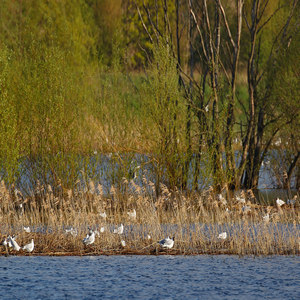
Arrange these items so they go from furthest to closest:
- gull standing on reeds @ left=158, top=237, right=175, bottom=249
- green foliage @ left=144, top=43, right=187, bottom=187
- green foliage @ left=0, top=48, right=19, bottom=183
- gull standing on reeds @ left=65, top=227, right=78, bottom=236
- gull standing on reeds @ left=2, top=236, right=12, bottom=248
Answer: green foliage @ left=144, top=43, right=187, bottom=187 < green foliage @ left=0, top=48, right=19, bottom=183 < gull standing on reeds @ left=65, top=227, right=78, bottom=236 < gull standing on reeds @ left=2, top=236, right=12, bottom=248 < gull standing on reeds @ left=158, top=237, right=175, bottom=249

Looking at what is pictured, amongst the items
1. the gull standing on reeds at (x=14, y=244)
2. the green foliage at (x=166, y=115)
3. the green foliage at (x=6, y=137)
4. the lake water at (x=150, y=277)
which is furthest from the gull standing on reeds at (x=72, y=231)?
the green foliage at (x=166, y=115)

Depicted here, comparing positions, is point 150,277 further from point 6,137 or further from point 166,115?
point 6,137

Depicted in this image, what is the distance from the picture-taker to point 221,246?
898cm

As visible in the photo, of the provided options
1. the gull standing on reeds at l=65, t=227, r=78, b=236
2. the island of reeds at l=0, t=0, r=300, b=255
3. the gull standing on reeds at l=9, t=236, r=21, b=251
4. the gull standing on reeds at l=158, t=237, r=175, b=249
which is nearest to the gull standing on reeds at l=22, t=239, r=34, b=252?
the gull standing on reeds at l=9, t=236, r=21, b=251

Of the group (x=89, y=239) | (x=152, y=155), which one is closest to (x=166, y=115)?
(x=152, y=155)

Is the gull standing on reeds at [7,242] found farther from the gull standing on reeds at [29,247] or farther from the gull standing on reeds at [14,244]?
the gull standing on reeds at [29,247]

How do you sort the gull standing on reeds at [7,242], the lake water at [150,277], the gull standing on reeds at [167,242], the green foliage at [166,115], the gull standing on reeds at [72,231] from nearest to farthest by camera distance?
the lake water at [150,277] → the gull standing on reeds at [167,242] → the gull standing on reeds at [7,242] → the gull standing on reeds at [72,231] → the green foliage at [166,115]

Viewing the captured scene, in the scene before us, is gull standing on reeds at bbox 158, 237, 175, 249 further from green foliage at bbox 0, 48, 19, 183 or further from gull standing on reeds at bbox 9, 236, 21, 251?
green foliage at bbox 0, 48, 19, 183

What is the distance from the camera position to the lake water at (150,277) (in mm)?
6895

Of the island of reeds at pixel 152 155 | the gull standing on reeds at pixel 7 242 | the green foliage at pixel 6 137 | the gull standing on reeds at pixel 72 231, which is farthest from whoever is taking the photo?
the green foliage at pixel 6 137

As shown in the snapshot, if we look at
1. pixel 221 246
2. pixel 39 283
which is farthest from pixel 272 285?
pixel 39 283

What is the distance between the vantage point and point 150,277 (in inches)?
297

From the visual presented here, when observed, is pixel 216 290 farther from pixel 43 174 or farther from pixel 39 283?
pixel 43 174

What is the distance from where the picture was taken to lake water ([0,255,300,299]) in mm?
6895
